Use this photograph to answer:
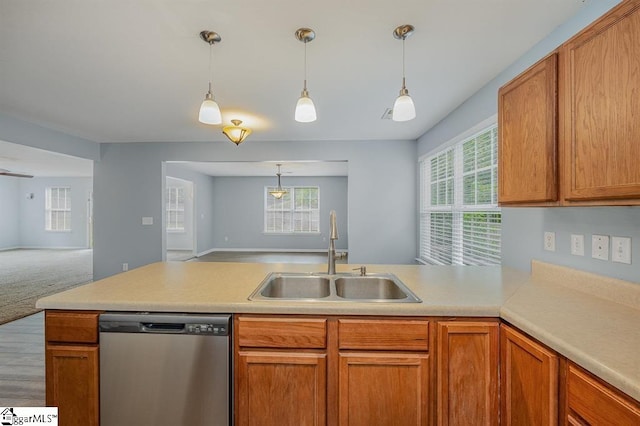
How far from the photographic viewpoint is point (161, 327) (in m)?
1.36

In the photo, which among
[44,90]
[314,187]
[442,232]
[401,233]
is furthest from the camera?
[314,187]

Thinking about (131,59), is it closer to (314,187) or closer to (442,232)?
(442,232)

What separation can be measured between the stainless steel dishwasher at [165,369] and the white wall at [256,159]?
3.13m

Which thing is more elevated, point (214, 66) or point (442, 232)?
point (214, 66)

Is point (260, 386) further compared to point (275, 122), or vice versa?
point (275, 122)

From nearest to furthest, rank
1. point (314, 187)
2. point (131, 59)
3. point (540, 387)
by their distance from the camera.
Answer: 1. point (540, 387)
2. point (131, 59)
3. point (314, 187)

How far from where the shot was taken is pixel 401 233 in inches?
172

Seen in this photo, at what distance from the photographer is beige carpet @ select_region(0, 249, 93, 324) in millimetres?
3926

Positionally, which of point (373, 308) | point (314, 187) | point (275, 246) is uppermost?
point (314, 187)

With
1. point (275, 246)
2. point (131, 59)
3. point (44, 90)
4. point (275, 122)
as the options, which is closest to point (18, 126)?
point (44, 90)

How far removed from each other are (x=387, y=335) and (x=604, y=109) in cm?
123

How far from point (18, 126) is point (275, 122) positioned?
10.4 ft

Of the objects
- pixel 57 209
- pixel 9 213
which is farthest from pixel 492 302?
pixel 9 213

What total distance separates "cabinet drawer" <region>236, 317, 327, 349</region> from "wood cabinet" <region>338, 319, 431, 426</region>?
139mm
